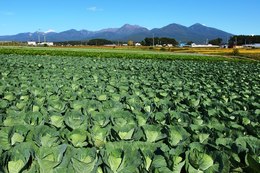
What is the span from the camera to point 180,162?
2.97m

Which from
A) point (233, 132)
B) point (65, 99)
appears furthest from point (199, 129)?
point (65, 99)

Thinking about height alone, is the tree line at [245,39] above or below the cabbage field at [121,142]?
below

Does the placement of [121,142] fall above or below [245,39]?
above

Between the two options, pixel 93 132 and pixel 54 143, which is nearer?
pixel 54 143

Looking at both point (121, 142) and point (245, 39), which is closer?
point (121, 142)

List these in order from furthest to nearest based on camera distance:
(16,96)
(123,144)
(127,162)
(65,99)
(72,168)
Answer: (16,96) → (65,99) → (123,144) → (127,162) → (72,168)

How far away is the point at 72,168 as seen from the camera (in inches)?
103

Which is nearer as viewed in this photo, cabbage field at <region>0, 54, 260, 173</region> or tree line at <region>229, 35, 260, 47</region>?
cabbage field at <region>0, 54, 260, 173</region>

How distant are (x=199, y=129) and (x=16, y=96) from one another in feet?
13.2

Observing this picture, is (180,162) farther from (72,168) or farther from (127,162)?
(72,168)

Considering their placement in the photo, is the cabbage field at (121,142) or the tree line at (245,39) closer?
the cabbage field at (121,142)

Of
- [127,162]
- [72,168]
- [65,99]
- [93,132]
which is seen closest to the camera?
[72,168]

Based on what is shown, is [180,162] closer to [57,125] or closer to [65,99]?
[57,125]

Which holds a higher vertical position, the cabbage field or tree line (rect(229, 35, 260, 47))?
the cabbage field
